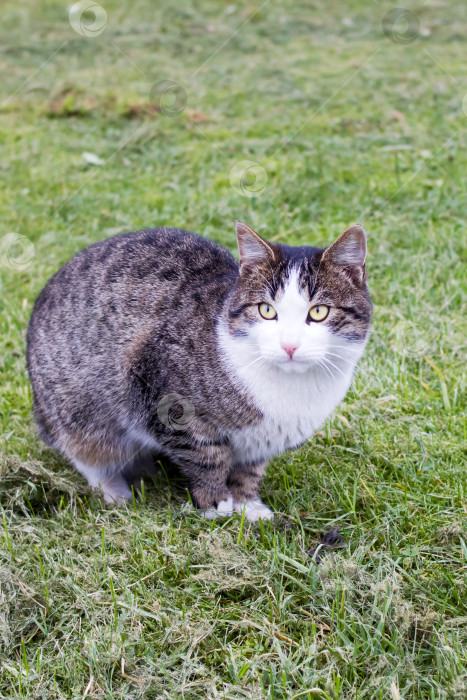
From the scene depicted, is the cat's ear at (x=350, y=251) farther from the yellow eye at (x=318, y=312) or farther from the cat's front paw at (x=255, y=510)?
the cat's front paw at (x=255, y=510)

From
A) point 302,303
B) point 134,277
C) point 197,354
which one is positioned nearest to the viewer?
point 302,303

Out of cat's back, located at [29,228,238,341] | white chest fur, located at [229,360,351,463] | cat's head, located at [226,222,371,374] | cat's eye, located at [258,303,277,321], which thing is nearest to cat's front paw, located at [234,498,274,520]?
white chest fur, located at [229,360,351,463]

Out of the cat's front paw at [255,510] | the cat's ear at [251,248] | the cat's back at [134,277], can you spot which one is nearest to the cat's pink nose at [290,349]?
the cat's ear at [251,248]

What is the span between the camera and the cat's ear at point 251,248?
9.30 ft

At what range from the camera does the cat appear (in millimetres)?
2785

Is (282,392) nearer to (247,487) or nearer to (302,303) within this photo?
(302,303)

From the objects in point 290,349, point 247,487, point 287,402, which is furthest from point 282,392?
point 247,487

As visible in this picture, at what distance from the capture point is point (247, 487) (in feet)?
10.2

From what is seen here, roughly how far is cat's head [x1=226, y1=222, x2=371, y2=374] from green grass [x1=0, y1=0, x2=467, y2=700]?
68 cm

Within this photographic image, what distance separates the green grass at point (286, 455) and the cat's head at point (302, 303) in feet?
2.24

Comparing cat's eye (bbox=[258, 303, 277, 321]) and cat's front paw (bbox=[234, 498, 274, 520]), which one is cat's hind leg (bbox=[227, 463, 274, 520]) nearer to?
cat's front paw (bbox=[234, 498, 274, 520])

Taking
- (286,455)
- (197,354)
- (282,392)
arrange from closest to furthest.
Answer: (282,392) → (197,354) → (286,455)

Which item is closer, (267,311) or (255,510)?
(267,311)

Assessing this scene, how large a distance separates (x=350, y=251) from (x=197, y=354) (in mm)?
760
